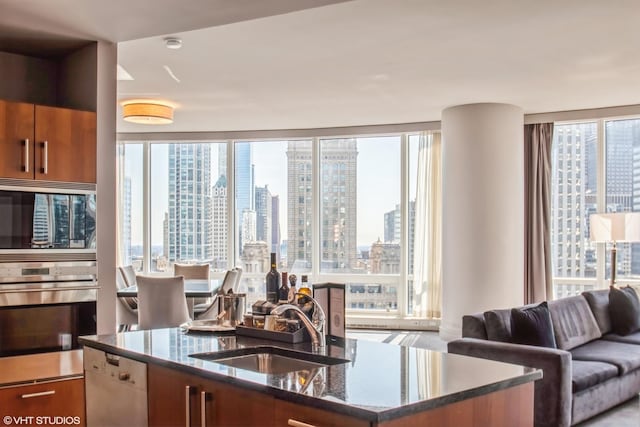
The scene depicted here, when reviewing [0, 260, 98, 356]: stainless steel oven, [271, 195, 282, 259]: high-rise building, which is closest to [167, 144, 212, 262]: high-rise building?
[271, 195, 282, 259]: high-rise building

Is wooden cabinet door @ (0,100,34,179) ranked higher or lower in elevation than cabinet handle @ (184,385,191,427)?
higher

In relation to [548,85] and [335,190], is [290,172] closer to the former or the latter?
[335,190]

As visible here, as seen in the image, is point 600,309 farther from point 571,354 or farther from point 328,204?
point 328,204

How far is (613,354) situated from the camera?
16.2ft

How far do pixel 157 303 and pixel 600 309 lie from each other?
408 cm

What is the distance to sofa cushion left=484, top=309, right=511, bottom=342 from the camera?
455cm

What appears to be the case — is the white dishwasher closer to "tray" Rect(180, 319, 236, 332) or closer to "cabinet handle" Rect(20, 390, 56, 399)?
"cabinet handle" Rect(20, 390, 56, 399)

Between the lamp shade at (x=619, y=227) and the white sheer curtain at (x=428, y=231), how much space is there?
2307 mm

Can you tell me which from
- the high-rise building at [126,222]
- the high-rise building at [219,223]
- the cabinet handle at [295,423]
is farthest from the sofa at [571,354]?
the high-rise building at [126,222]

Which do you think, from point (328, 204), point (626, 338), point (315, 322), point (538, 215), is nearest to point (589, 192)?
point (538, 215)

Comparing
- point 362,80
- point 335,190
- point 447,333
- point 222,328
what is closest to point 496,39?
point 362,80

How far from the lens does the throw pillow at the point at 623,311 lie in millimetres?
5773

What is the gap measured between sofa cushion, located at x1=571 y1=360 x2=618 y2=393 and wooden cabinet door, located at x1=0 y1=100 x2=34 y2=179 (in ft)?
12.1

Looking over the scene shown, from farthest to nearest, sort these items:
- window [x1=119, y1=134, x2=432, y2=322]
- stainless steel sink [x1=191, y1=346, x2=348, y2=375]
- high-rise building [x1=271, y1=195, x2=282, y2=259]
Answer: high-rise building [x1=271, y1=195, x2=282, y2=259], window [x1=119, y1=134, x2=432, y2=322], stainless steel sink [x1=191, y1=346, x2=348, y2=375]
